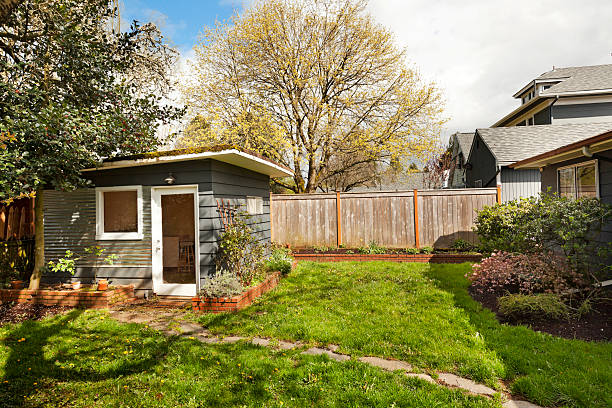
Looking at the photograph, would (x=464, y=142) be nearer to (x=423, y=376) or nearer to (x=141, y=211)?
(x=141, y=211)

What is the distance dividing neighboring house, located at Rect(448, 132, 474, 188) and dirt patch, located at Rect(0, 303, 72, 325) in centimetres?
2053

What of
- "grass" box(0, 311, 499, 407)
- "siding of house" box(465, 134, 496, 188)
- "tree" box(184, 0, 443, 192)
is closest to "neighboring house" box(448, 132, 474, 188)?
"siding of house" box(465, 134, 496, 188)

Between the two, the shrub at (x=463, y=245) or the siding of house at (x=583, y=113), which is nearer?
the shrub at (x=463, y=245)

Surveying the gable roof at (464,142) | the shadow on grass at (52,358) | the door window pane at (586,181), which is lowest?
the shadow on grass at (52,358)

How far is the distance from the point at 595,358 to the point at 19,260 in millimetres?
10139

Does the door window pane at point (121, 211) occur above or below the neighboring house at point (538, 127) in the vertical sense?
below

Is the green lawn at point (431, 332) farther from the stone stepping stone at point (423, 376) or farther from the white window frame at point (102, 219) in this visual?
the white window frame at point (102, 219)

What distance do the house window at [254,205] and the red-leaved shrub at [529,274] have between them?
5.16 metres

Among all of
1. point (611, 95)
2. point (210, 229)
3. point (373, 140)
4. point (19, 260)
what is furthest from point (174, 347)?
point (611, 95)

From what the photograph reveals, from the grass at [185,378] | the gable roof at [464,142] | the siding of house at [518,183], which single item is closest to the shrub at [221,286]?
the grass at [185,378]

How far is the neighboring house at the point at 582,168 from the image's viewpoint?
5.64 meters

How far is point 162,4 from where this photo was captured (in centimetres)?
952

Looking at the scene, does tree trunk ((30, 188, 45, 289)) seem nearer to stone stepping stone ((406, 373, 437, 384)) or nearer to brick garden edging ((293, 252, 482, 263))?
brick garden edging ((293, 252, 482, 263))

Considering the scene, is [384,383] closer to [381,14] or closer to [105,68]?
[105,68]
